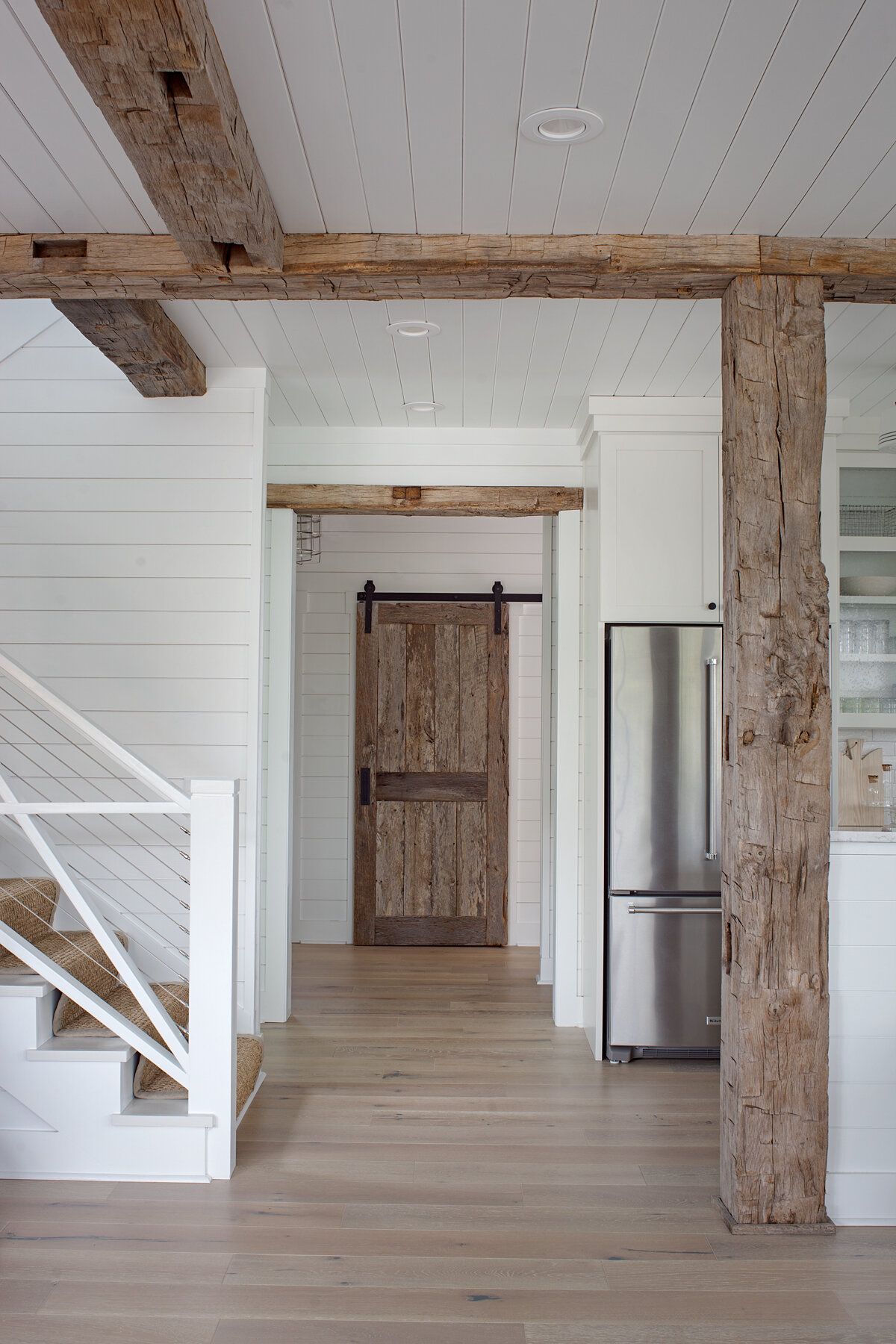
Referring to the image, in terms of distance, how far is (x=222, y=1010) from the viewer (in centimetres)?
315

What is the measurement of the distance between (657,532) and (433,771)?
8.51 ft

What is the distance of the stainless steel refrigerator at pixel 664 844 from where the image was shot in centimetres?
433

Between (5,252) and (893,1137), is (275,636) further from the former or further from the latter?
(893,1137)

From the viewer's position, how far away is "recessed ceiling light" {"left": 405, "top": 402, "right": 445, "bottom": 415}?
4.57 meters

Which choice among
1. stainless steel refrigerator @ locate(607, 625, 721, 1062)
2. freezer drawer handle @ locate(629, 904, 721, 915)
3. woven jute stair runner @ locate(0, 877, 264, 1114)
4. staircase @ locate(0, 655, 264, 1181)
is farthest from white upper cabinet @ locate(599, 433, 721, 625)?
woven jute stair runner @ locate(0, 877, 264, 1114)

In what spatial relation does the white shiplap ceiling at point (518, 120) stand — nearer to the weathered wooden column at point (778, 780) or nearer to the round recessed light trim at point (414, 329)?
the round recessed light trim at point (414, 329)

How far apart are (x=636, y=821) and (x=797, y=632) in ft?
5.60

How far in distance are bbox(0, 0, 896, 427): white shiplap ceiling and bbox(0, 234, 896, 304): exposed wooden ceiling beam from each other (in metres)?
0.04

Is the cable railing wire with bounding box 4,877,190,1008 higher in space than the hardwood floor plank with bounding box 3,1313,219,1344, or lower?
higher

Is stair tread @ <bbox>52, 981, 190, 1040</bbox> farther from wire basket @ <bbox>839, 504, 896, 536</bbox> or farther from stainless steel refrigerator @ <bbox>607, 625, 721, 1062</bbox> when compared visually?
wire basket @ <bbox>839, 504, 896, 536</bbox>

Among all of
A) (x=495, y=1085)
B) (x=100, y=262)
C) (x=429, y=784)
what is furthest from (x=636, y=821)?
(x=100, y=262)

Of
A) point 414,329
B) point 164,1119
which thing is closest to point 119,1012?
point 164,1119

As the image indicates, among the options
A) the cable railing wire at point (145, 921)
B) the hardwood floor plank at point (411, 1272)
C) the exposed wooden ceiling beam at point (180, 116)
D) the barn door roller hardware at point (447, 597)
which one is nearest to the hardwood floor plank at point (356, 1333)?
the hardwood floor plank at point (411, 1272)

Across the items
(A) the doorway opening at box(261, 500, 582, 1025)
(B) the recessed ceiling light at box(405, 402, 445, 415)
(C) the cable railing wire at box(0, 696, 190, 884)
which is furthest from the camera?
(A) the doorway opening at box(261, 500, 582, 1025)
